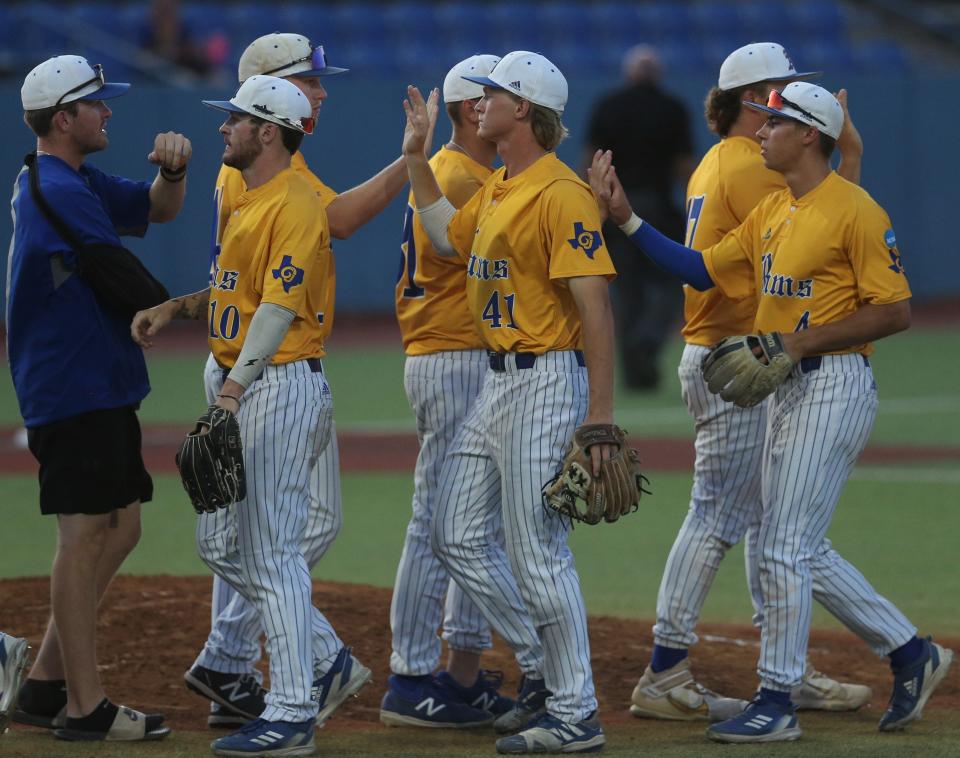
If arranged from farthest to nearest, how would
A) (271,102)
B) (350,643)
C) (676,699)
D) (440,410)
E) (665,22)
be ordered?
(665,22) → (350,643) → (440,410) → (676,699) → (271,102)

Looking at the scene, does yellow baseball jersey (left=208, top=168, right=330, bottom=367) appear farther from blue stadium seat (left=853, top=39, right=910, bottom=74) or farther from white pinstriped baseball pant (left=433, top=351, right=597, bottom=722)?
blue stadium seat (left=853, top=39, right=910, bottom=74)

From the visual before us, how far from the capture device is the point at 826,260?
199 inches

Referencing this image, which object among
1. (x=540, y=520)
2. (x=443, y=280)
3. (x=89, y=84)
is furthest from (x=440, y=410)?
(x=89, y=84)

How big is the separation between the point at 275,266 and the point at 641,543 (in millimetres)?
4275

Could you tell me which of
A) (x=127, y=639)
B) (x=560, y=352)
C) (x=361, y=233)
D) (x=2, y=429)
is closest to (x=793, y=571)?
(x=560, y=352)

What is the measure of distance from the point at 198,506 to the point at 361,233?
13857mm

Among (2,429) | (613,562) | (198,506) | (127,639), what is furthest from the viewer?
(2,429)

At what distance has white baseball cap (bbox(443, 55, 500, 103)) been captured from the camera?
18.0 feet

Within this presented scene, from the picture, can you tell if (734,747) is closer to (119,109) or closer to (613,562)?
(613,562)

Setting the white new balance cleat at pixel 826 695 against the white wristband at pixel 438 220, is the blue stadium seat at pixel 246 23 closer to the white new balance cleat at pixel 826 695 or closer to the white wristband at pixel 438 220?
the white wristband at pixel 438 220

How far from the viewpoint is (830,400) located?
507cm

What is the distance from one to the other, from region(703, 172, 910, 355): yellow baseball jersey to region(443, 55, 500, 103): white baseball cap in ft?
3.68

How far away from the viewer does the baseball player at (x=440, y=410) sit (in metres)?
5.48

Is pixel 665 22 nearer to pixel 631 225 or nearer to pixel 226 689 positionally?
pixel 631 225
